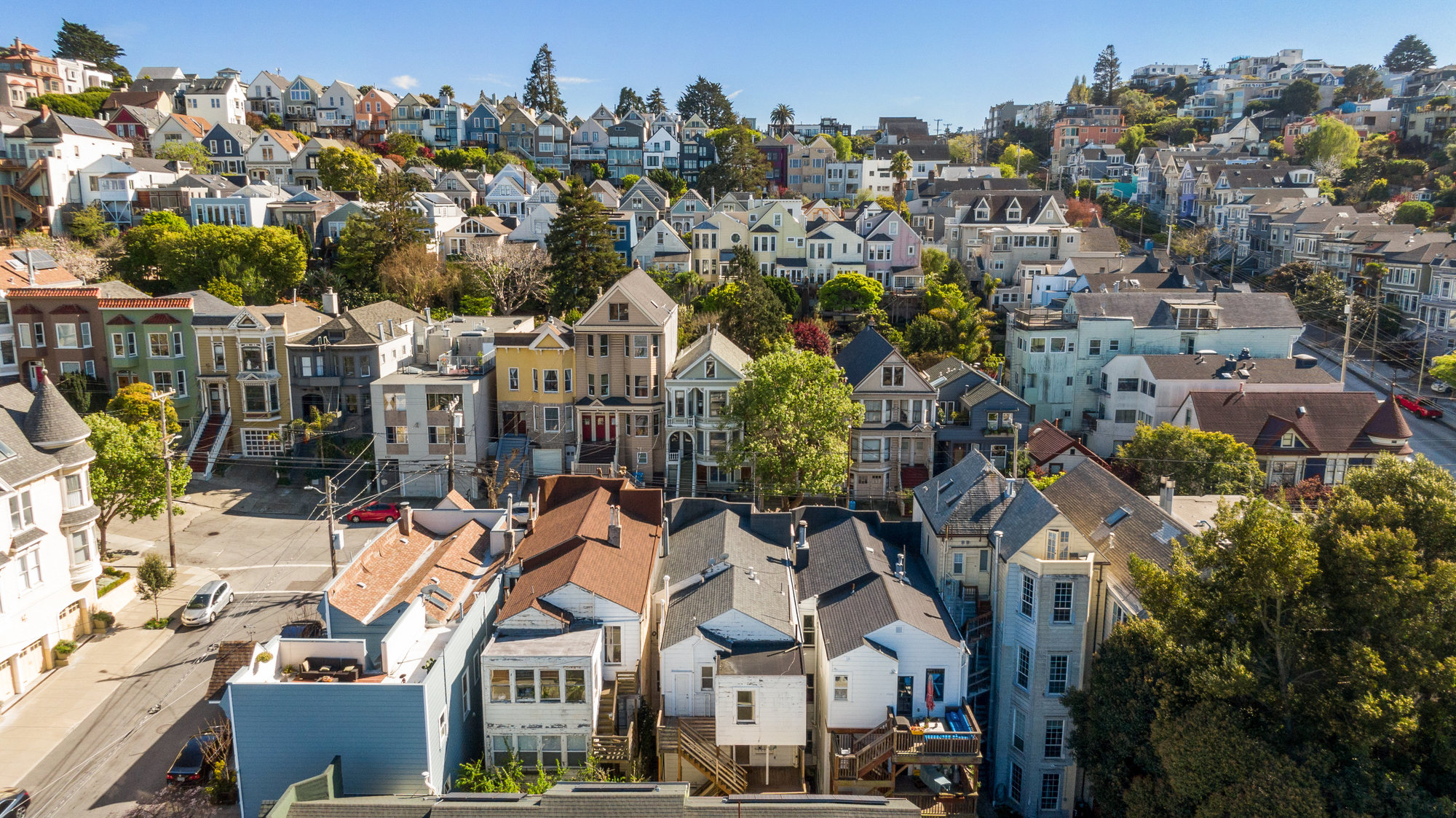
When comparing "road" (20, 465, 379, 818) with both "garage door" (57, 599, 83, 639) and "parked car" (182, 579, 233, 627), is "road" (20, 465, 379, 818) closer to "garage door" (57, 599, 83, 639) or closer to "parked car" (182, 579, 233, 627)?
"parked car" (182, 579, 233, 627)

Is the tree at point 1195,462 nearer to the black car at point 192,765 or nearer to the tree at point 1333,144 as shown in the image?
the black car at point 192,765

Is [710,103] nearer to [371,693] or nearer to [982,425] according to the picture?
[982,425]

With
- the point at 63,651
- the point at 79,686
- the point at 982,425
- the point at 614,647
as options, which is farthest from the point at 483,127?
the point at 614,647

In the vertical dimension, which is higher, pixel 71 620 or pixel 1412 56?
pixel 1412 56

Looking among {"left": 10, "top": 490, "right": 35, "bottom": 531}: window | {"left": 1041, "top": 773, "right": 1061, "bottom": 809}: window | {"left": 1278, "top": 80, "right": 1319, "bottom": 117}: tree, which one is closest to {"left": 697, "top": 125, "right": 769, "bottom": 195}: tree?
{"left": 10, "top": 490, "right": 35, "bottom": 531}: window

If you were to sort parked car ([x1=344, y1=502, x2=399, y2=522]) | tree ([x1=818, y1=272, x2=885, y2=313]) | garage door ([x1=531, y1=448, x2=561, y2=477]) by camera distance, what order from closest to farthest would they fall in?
parked car ([x1=344, y1=502, x2=399, y2=522]) → garage door ([x1=531, y1=448, x2=561, y2=477]) → tree ([x1=818, y1=272, x2=885, y2=313])

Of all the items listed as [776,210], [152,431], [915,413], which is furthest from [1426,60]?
[152,431]

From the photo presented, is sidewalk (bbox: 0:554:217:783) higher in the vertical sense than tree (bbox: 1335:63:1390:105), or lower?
lower
